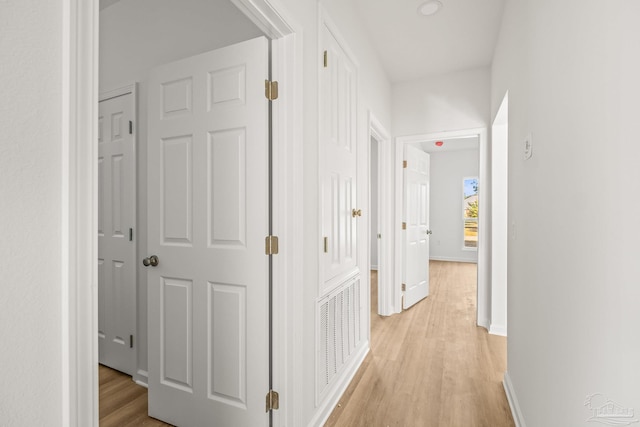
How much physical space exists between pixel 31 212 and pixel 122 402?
201 centimetres

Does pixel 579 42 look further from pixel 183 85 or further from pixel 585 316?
pixel 183 85

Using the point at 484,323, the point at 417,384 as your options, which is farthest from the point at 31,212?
the point at 484,323

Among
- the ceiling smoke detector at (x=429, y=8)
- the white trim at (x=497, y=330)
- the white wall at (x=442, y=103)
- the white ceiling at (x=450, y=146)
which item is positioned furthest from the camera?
the white ceiling at (x=450, y=146)

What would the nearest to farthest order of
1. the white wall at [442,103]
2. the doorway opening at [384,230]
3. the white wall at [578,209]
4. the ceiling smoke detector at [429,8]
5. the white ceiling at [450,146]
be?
the white wall at [578,209] → the ceiling smoke detector at [429,8] → the white wall at [442,103] → the doorway opening at [384,230] → the white ceiling at [450,146]

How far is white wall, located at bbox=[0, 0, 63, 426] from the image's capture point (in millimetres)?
551

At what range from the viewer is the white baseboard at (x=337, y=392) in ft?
5.87

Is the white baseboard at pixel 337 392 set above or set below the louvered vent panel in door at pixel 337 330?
below

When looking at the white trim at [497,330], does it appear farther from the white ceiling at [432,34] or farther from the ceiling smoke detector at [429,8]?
the ceiling smoke detector at [429,8]

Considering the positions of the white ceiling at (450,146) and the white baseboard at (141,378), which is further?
the white ceiling at (450,146)

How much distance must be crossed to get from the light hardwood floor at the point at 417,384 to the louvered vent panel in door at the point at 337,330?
8.4 inches

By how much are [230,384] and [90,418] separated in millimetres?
1064

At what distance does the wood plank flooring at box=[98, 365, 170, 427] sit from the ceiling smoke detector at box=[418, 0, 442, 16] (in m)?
3.36

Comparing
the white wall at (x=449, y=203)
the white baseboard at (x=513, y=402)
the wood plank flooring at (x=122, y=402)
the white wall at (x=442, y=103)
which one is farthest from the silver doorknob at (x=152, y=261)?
the white wall at (x=449, y=203)

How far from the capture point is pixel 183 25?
208cm
